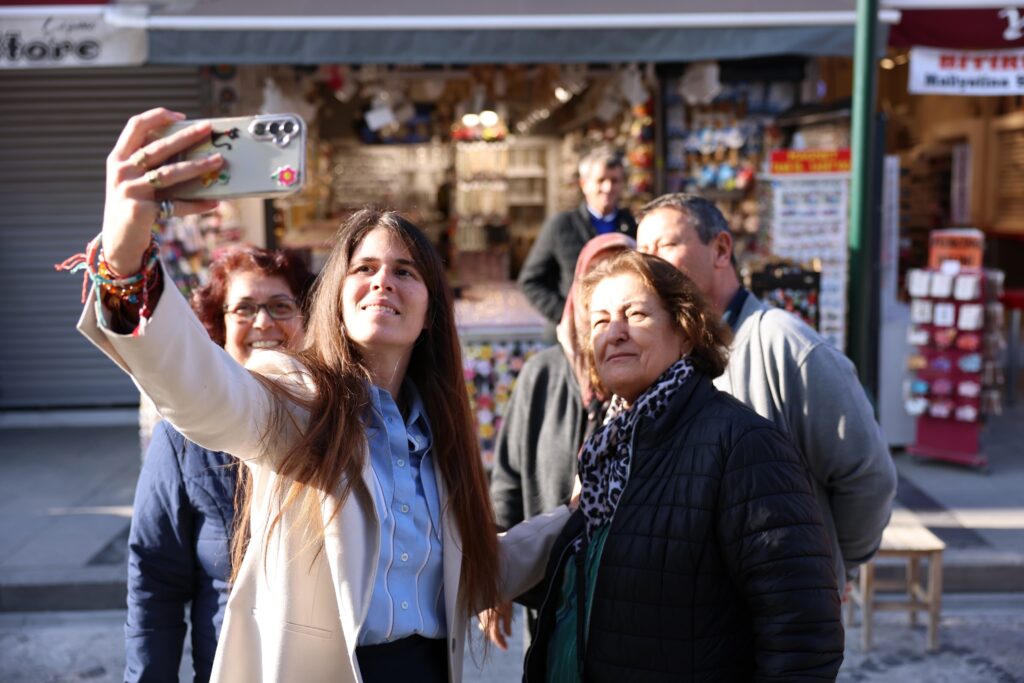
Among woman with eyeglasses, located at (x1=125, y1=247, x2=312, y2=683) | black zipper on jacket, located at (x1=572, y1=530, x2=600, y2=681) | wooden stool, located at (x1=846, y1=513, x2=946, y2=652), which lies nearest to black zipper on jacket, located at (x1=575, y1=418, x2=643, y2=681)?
black zipper on jacket, located at (x1=572, y1=530, x2=600, y2=681)

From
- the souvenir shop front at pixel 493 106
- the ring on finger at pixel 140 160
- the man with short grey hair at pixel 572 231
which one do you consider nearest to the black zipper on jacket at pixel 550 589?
the ring on finger at pixel 140 160

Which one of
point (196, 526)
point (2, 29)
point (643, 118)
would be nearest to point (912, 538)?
point (196, 526)

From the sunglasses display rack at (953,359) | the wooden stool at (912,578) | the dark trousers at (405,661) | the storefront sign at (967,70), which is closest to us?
the dark trousers at (405,661)

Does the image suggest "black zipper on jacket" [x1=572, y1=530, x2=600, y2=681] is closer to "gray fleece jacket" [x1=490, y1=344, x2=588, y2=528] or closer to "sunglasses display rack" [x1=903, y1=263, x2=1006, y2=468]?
"gray fleece jacket" [x1=490, y1=344, x2=588, y2=528]

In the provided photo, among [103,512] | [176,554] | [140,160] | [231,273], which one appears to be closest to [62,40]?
[103,512]

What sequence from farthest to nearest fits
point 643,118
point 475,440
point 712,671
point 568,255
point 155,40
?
point 643,118, point 155,40, point 568,255, point 475,440, point 712,671

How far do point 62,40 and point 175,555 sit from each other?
578 cm

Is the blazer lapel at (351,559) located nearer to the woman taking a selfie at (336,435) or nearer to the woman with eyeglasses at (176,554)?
the woman taking a selfie at (336,435)

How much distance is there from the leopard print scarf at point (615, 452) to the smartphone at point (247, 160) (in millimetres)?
977

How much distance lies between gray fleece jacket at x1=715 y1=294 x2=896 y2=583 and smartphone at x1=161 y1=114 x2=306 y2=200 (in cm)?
161

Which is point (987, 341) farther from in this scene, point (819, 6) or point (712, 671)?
point (712, 671)

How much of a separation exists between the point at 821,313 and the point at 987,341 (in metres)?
1.22

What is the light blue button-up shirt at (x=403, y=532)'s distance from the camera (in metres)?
1.97

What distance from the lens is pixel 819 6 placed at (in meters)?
7.40
